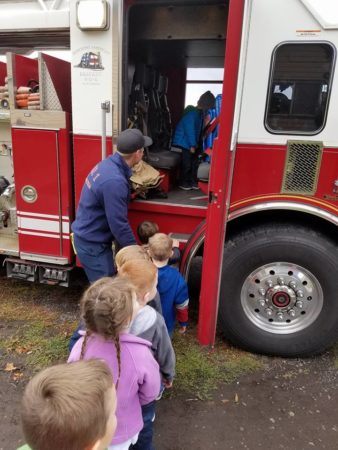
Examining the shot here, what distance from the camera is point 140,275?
180 cm

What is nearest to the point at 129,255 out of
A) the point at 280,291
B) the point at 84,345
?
the point at 84,345

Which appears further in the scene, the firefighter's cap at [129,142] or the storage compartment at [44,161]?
the storage compartment at [44,161]

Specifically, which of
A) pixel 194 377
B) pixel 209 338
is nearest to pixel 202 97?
pixel 209 338

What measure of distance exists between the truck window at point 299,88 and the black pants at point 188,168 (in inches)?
66.5

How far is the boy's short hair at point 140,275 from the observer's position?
179 centimetres

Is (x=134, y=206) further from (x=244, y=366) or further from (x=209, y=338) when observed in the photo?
(x=244, y=366)

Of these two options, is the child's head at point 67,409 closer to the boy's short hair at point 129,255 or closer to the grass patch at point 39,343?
the boy's short hair at point 129,255

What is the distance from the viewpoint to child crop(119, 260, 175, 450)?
166 centimetres

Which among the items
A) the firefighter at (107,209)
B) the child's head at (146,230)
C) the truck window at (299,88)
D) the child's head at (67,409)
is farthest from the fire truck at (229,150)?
the child's head at (67,409)

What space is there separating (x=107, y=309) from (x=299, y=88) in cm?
215

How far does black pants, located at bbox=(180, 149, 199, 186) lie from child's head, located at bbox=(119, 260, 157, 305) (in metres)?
2.62

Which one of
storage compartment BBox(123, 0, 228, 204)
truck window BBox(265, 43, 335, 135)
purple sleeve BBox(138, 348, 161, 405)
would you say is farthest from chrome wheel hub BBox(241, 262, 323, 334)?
purple sleeve BBox(138, 348, 161, 405)

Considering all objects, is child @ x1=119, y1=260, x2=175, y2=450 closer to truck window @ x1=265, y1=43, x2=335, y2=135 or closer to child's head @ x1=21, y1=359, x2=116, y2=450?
child's head @ x1=21, y1=359, x2=116, y2=450

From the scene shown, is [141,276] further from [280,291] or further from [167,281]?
[280,291]
